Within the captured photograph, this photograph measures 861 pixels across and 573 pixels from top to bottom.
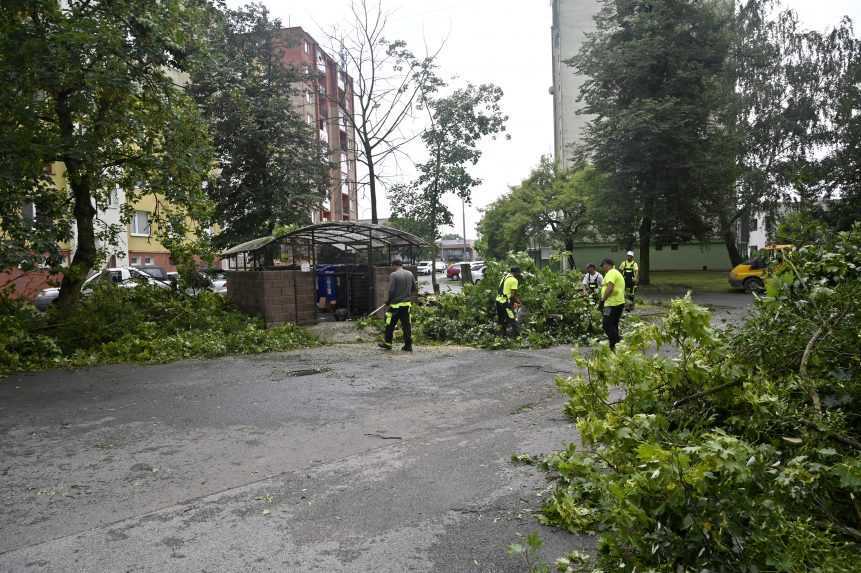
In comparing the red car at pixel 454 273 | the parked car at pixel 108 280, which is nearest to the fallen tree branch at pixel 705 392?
the parked car at pixel 108 280

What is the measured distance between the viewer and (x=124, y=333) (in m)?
12.0

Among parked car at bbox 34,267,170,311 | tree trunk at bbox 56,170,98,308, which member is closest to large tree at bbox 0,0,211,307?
tree trunk at bbox 56,170,98,308

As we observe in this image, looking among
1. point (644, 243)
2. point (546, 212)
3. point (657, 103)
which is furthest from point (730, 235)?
point (546, 212)

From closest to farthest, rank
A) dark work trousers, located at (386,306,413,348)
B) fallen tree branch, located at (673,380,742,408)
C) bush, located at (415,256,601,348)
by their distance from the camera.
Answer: fallen tree branch, located at (673,380,742,408) → dark work trousers, located at (386,306,413,348) → bush, located at (415,256,601,348)

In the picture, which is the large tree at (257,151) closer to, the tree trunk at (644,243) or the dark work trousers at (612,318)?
the tree trunk at (644,243)

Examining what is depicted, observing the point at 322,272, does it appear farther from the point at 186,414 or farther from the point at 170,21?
the point at 186,414

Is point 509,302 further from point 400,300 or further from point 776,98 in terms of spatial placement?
point 776,98

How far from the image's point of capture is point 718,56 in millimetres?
25453

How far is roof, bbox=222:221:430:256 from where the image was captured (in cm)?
1564

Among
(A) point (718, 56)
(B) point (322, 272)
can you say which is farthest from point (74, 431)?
(A) point (718, 56)

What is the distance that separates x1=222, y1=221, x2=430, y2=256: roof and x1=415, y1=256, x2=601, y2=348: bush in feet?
10.2

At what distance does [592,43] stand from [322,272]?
18.4m

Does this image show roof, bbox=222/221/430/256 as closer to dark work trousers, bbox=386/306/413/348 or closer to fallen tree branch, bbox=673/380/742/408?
dark work trousers, bbox=386/306/413/348

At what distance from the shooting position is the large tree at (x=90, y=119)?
32.4 feet
